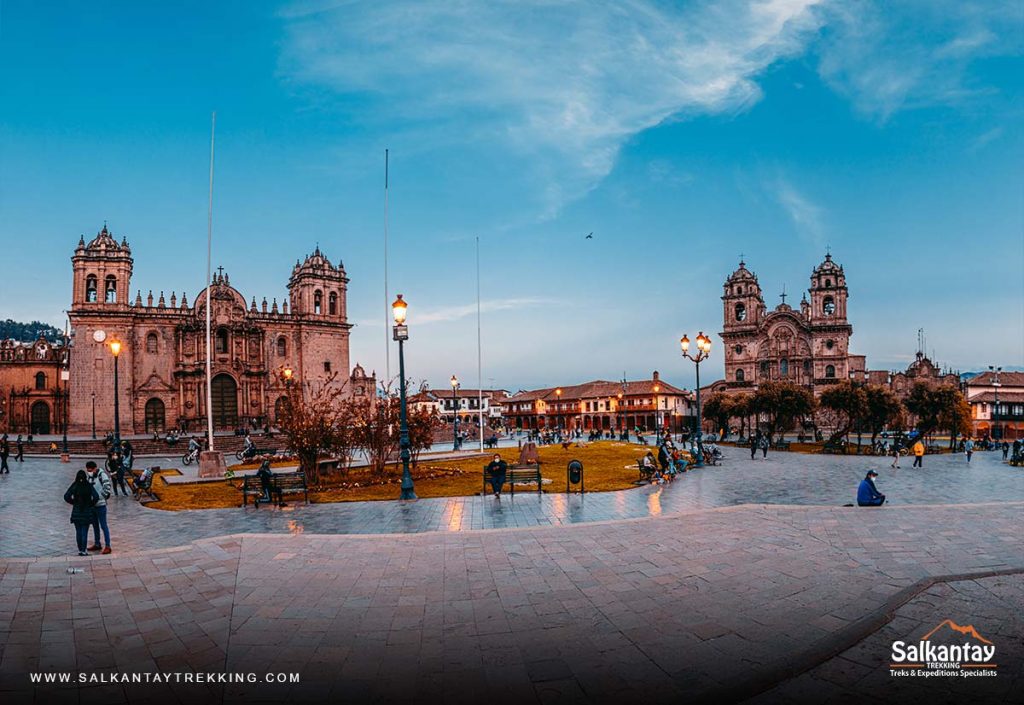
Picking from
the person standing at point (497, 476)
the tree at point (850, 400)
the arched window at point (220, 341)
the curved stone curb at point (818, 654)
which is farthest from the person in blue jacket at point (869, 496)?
the arched window at point (220, 341)

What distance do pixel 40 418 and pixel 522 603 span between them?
68.6 metres

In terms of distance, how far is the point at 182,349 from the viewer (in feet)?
175

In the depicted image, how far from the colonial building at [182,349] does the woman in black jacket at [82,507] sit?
38850 mm

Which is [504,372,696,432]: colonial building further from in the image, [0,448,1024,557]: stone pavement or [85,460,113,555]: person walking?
[85,460,113,555]: person walking

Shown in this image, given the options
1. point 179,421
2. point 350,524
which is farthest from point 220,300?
point 350,524

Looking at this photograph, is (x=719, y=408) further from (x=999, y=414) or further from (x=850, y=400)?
(x=999, y=414)

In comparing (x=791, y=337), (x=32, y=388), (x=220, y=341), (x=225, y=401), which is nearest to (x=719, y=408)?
(x=791, y=337)

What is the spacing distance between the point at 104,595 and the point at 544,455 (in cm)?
2630

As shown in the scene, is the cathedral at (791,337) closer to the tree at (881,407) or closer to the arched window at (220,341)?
the tree at (881,407)

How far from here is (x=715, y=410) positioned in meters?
53.1

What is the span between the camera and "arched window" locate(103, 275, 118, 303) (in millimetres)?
51656

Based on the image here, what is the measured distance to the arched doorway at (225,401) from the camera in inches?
2135

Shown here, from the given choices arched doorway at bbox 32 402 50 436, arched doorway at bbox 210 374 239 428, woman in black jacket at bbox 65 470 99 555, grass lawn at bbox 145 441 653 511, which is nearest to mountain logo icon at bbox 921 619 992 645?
grass lawn at bbox 145 441 653 511

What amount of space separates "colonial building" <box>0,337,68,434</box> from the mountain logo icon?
6731 centimetres
